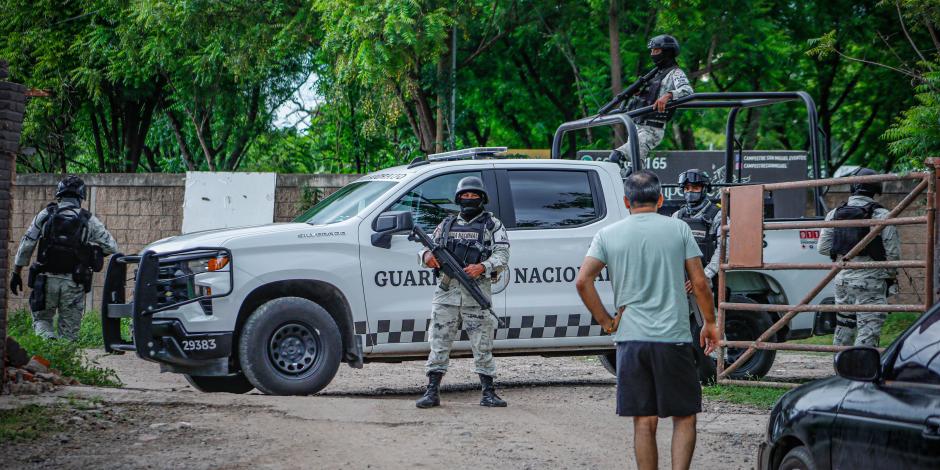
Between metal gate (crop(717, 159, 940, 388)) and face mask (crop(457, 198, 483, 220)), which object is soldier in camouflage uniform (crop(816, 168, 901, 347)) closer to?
metal gate (crop(717, 159, 940, 388))

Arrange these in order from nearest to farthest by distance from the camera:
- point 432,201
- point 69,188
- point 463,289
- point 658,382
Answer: point 658,382 < point 463,289 < point 432,201 < point 69,188

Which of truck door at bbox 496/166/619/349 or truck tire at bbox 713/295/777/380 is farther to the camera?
truck tire at bbox 713/295/777/380

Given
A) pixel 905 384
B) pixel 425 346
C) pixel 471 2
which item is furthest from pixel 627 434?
pixel 471 2

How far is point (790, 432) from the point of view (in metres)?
4.66

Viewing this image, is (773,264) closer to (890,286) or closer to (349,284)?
(890,286)

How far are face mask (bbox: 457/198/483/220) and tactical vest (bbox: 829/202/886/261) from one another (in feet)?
10.5

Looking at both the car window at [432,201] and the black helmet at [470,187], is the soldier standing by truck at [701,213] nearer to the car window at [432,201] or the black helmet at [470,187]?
the car window at [432,201]

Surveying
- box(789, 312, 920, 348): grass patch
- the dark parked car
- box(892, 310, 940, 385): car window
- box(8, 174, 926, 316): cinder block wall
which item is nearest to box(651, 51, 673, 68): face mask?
box(789, 312, 920, 348): grass patch

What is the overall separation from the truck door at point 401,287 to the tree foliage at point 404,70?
6.05 m

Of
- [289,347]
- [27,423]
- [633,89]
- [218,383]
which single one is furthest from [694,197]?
[27,423]

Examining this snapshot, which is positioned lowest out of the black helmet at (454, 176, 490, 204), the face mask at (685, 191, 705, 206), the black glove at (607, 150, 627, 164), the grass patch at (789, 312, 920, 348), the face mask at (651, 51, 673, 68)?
the grass patch at (789, 312, 920, 348)

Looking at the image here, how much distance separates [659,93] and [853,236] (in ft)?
7.38

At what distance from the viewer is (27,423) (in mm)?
7496

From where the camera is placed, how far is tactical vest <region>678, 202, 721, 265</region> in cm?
1059
